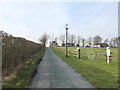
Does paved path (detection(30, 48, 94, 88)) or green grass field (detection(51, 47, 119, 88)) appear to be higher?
green grass field (detection(51, 47, 119, 88))

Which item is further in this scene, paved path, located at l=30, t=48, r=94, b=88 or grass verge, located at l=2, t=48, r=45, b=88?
paved path, located at l=30, t=48, r=94, b=88

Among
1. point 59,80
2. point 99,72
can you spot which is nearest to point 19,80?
point 59,80

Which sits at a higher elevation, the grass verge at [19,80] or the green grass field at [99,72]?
the grass verge at [19,80]

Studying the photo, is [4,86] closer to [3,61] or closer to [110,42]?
[3,61]

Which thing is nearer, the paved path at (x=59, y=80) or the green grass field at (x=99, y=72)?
the paved path at (x=59, y=80)

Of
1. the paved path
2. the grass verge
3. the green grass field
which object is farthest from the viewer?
the green grass field

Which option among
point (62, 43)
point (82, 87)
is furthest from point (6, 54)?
point (62, 43)

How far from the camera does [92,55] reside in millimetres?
18812

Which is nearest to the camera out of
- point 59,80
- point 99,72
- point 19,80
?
point 19,80

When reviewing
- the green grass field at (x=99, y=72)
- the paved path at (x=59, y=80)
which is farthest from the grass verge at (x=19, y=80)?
the green grass field at (x=99, y=72)

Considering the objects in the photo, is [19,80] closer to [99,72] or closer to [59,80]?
[59,80]

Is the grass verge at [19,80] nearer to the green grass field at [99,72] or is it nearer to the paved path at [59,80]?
the paved path at [59,80]

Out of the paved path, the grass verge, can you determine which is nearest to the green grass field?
the paved path

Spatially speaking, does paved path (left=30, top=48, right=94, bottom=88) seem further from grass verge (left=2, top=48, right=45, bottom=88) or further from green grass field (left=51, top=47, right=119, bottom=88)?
green grass field (left=51, top=47, right=119, bottom=88)
